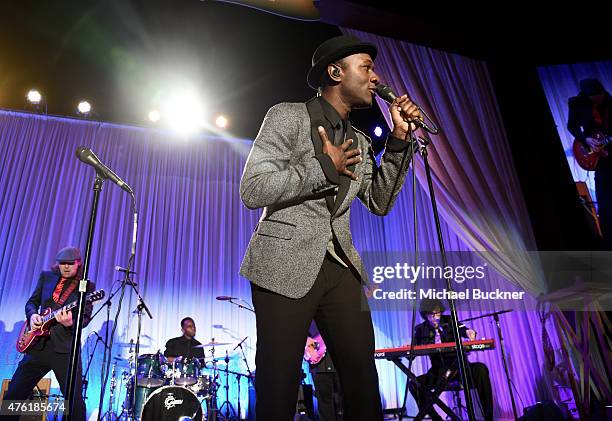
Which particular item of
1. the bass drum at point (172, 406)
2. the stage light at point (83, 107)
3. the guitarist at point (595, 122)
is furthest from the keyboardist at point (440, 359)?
the stage light at point (83, 107)

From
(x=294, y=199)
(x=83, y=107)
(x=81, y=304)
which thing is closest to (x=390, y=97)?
(x=294, y=199)

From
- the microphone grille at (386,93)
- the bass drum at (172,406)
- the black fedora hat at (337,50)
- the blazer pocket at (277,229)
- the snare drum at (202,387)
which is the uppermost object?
the black fedora hat at (337,50)

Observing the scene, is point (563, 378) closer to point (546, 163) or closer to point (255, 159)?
point (546, 163)

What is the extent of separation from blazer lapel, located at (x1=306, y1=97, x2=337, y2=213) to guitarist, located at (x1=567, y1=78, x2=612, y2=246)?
395 cm

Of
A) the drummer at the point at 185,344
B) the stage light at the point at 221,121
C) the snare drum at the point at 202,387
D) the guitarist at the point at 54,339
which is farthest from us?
the stage light at the point at 221,121

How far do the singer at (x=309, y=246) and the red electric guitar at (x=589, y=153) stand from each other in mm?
3806

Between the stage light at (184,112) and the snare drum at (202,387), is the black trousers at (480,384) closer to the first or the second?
the snare drum at (202,387)

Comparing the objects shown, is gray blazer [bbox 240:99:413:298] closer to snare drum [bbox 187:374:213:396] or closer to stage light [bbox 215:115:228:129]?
snare drum [bbox 187:374:213:396]

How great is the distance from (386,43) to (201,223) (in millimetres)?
4679

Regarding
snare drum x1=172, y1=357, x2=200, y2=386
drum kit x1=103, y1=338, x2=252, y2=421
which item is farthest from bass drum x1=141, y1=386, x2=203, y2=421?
snare drum x1=172, y1=357, x2=200, y2=386

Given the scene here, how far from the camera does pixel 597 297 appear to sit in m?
3.86

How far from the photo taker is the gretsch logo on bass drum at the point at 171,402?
15.9 feet

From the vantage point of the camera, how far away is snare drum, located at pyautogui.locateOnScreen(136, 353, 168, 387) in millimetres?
5207

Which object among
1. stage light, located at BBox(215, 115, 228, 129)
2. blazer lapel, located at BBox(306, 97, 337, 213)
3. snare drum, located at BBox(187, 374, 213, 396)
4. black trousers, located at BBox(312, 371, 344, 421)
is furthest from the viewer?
stage light, located at BBox(215, 115, 228, 129)
